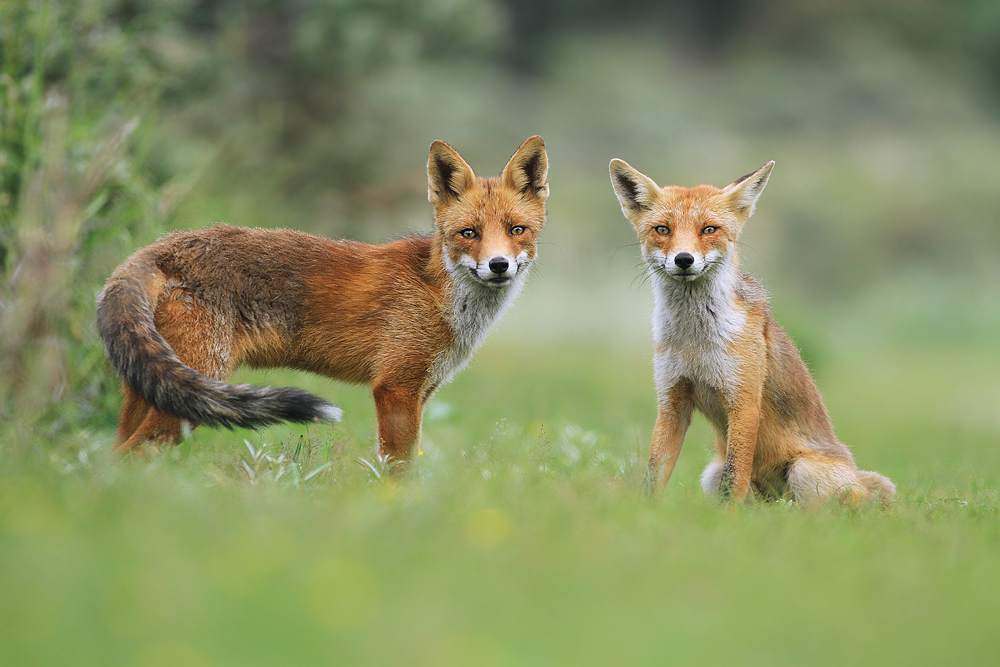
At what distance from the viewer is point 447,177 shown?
5773mm

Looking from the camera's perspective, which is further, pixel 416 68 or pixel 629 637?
pixel 416 68

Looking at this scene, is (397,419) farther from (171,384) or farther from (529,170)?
(529,170)

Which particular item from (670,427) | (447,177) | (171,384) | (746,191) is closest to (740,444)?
(670,427)

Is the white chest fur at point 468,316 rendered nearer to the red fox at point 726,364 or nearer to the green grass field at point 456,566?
the green grass field at point 456,566

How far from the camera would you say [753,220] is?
23.9 meters

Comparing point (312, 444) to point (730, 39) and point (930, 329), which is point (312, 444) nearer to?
point (930, 329)

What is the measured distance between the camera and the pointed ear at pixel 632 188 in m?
5.73

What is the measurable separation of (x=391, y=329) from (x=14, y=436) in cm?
211

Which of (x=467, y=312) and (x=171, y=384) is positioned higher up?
(x=467, y=312)

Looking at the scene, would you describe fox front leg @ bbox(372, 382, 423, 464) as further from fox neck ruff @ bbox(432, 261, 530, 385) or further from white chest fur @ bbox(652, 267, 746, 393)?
white chest fur @ bbox(652, 267, 746, 393)

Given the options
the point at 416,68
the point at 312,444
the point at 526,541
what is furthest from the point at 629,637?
the point at 416,68

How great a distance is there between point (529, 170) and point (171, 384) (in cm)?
268

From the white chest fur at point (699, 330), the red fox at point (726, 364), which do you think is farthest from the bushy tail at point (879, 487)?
the white chest fur at point (699, 330)

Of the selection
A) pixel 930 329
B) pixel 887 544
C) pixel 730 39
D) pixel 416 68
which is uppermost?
pixel 730 39
